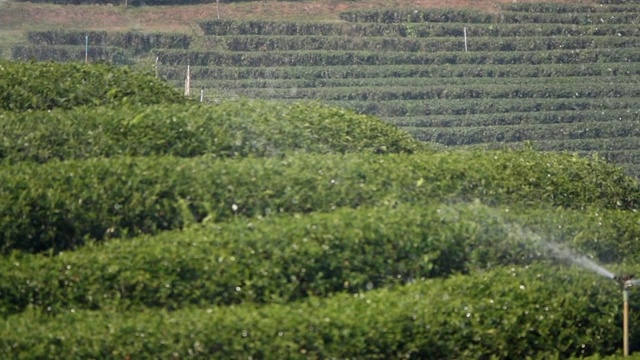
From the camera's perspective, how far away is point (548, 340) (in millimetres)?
6855

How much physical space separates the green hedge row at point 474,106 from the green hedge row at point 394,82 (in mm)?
678

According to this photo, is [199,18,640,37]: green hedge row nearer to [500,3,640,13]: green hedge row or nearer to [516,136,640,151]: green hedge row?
[500,3,640,13]: green hedge row

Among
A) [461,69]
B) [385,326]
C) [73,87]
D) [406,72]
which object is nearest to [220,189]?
[385,326]

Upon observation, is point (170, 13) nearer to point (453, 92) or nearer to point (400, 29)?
point (400, 29)

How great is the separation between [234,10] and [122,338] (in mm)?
18151

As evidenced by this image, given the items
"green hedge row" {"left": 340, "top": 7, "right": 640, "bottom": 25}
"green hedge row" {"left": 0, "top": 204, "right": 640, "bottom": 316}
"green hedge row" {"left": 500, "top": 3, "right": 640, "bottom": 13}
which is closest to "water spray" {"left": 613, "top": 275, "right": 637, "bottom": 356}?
"green hedge row" {"left": 0, "top": 204, "right": 640, "bottom": 316}

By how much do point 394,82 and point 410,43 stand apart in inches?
68.0

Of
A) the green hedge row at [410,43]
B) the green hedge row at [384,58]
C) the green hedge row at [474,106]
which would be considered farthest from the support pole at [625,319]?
the green hedge row at [410,43]

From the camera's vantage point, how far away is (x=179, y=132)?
820cm

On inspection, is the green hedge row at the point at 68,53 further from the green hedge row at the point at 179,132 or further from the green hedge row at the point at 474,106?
the green hedge row at the point at 179,132

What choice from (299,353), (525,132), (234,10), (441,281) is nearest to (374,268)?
(441,281)

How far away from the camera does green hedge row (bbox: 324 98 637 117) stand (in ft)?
66.4

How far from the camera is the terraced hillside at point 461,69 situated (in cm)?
1994

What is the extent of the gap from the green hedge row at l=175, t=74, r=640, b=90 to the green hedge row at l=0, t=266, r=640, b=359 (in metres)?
14.1
